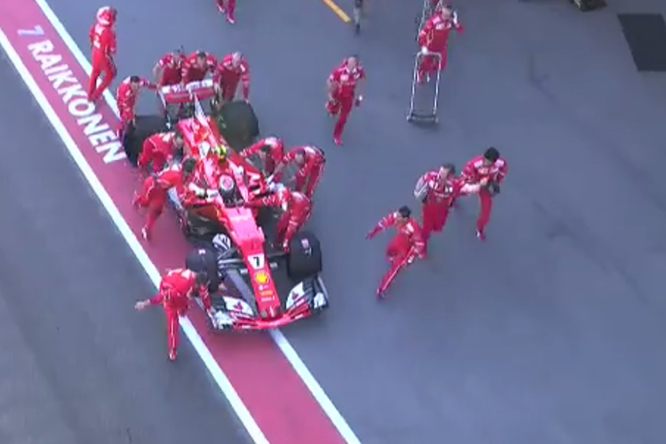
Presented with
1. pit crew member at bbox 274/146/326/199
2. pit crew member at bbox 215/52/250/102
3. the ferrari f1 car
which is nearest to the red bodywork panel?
the ferrari f1 car

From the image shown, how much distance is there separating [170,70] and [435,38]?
4.38 m

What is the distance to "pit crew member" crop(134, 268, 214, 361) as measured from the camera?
12477 mm

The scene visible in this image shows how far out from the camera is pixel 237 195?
559 inches

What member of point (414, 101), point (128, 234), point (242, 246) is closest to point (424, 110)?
point (414, 101)

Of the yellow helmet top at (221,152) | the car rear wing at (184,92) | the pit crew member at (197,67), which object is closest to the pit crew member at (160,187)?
the yellow helmet top at (221,152)

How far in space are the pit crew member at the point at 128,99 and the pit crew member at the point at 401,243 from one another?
13.0ft

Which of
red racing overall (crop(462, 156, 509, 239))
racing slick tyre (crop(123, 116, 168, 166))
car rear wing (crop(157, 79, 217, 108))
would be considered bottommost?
red racing overall (crop(462, 156, 509, 239))

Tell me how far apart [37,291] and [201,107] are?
11.8 feet

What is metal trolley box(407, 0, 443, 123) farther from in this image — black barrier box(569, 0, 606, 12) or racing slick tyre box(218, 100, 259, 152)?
black barrier box(569, 0, 606, 12)

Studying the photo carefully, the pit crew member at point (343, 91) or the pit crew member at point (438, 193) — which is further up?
the pit crew member at point (343, 91)

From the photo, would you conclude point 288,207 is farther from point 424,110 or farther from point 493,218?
point 424,110

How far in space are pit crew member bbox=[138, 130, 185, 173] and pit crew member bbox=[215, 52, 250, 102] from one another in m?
1.57

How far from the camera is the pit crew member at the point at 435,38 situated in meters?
16.8

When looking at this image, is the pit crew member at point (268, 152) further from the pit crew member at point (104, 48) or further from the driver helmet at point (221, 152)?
the pit crew member at point (104, 48)
